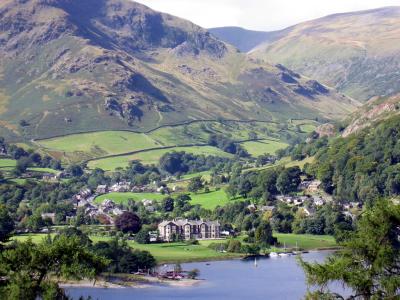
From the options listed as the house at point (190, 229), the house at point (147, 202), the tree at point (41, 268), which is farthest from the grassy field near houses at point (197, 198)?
the tree at point (41, 268)

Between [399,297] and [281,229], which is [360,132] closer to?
[281,229]

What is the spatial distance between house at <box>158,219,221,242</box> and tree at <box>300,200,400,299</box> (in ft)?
343

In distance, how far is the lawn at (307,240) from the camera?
131250 millimetres

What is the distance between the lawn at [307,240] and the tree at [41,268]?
8743 centimetres

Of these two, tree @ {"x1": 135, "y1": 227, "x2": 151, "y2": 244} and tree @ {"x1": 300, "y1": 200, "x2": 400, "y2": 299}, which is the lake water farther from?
tree @ {"x1": 300, "y1": 200, "x2": 400, "y2": 299}

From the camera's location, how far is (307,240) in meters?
136

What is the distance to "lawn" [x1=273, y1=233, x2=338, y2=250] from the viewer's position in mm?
131250

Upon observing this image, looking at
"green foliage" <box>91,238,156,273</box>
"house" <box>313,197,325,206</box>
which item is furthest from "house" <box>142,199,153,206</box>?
"green foliage" <box>91,238,156,273</box>

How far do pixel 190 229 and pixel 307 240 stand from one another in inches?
866

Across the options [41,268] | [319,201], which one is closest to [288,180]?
[319,201]

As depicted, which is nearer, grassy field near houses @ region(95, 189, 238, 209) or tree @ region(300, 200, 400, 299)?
tree @ region(300, 200, 400, 299)

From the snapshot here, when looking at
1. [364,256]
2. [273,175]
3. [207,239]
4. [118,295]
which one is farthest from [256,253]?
[364,256]

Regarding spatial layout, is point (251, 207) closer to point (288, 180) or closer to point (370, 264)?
point (288, 180)

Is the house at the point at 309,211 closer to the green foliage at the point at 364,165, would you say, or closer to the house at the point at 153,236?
the green foliage at the point at 364,165
